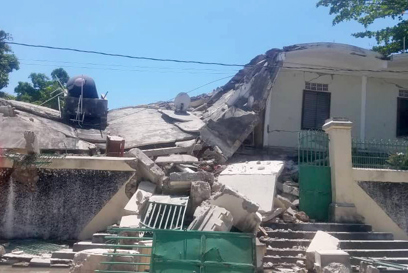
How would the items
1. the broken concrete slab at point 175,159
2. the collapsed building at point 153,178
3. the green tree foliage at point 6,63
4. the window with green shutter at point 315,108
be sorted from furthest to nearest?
1. the green tree foliage at point 6,63
2. the window with green shutter at point 315,108
3. the broken concrete slab at point 175,159
4. the collapsed building at point 153,178

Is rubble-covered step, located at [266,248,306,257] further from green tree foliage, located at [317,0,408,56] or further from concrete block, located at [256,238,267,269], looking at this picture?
Result: green tree foliage, located at [317,0,408,56]

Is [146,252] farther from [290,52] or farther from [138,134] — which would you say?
[290,52]

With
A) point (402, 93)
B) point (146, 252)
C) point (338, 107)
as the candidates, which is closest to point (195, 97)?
point (338, 107)

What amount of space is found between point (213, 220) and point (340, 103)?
8.84m

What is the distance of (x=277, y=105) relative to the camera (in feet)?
51.2

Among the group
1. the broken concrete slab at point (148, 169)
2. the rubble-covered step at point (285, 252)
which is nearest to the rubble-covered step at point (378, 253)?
the rubble-covered step at point (285, 252)

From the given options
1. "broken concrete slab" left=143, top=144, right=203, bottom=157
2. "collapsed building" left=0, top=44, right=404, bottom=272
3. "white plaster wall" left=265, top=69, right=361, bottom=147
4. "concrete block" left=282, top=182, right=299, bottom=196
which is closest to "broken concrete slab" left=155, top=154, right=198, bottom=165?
"collapsed building" left=0, top=44, right=404, bottom=272

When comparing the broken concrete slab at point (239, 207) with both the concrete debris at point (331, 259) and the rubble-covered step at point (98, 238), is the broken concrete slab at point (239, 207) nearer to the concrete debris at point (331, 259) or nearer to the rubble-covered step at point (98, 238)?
the concrete debris at point (331, 259)

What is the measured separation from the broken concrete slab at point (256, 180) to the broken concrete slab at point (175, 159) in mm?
822

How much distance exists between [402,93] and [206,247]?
1148 cm

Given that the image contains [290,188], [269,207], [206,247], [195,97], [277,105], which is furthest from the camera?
[195,97]

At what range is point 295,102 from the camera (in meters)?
15.7

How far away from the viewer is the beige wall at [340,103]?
51.1 ft

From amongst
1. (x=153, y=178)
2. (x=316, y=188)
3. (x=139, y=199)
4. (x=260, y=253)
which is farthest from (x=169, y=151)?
(x=260, y=253)
